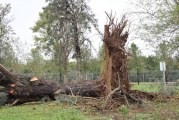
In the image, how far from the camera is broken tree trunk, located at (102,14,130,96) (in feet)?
47.1

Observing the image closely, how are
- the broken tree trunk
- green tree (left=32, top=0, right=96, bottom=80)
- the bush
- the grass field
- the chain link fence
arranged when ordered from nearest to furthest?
the grass field → the broken tree trunk → the bush → green tree (left=32, top=0, right=96, bottom=80) → the chain link fence

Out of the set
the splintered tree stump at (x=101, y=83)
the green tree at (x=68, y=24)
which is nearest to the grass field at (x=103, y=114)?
the splintered tree stump at (x=101, y=83)

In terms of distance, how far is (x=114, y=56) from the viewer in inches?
569

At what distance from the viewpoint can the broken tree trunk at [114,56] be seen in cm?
1434

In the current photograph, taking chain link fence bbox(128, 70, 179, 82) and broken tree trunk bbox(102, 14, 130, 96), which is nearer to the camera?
broken tree trunk bbox(102, 14, 130, 96)

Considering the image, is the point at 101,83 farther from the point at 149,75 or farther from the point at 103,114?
the point at 149,75

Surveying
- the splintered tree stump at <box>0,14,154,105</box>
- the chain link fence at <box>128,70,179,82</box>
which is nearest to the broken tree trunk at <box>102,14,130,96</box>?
the splintered tree stump at <box>0,14,154,105</box>

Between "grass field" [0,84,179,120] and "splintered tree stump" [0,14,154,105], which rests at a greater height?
"splintered tree stump" [0,14,154,105]

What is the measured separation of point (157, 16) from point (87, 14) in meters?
22.3

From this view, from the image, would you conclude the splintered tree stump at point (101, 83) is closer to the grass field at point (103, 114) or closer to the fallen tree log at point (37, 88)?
the fallen tree log at point (37, 88)

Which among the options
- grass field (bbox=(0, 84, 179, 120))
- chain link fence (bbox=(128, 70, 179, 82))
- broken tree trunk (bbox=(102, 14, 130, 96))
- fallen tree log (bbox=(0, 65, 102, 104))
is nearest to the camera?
grass field (bbox=(0, 84, 179, 120))

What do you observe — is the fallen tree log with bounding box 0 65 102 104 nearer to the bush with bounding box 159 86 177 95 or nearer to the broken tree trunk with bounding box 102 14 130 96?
the broken tree trunk with bounding box 102 14 130 96

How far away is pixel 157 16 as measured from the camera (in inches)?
875

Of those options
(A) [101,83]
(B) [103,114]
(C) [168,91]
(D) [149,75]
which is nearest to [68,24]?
(D) [149,75]
